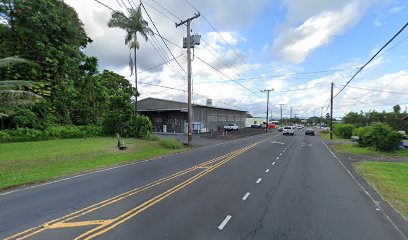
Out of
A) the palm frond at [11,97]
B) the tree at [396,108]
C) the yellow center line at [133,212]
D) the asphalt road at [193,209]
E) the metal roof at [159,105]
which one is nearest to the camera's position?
the yellow center line at [133,212]

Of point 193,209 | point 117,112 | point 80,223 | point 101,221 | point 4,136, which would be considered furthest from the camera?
point 117,112

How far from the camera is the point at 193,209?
27.8ft

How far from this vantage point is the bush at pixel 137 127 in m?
35.0

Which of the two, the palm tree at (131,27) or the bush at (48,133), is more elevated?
the palm tree at (131,27)

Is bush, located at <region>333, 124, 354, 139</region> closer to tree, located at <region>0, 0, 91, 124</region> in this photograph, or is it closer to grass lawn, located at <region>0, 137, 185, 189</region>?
grass lawn, located at <region>0, 137, 185, 189</region>

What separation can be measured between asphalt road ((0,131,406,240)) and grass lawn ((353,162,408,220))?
0.78 metres

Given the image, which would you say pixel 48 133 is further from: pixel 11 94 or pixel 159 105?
pixel 159 105

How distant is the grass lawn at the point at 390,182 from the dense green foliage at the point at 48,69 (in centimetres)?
2425

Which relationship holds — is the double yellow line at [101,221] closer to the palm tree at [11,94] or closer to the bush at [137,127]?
the palm tree at [11,94]

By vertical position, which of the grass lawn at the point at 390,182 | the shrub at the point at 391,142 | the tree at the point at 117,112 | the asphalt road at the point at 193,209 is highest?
the tree at the point at 117,112

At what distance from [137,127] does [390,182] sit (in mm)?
27462

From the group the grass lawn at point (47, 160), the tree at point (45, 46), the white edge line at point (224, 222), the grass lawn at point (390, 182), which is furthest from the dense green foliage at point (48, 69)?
the grass lawn at point (390, 182)

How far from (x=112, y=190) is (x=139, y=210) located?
9.92 ft

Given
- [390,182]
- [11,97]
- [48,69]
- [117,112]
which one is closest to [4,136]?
[11,97]
